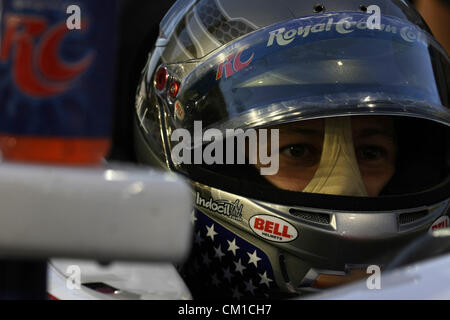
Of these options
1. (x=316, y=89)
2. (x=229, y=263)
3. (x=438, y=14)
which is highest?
(x=438, y=14)

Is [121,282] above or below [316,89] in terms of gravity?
below

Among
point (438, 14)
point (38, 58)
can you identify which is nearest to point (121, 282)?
point (38, 58)

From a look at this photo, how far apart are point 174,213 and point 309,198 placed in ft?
3.60

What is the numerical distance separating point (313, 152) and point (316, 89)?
0.16m

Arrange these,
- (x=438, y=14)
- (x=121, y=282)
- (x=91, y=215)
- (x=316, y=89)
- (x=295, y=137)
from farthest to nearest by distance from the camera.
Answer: (x=438, y=14) < (x=295, y=137) < (x=316, y=89) < (x=121, y=282) < (x=91, y=215)

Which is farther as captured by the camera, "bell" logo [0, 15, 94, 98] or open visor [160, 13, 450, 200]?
open visor [160, 13, 450, 200]

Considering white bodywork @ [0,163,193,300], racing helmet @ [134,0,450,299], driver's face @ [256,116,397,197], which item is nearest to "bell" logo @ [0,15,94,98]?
white bodywork @ [0,163,193,300]

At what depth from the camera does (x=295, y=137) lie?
1677 mm

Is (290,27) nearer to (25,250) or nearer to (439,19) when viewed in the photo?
(25,250)

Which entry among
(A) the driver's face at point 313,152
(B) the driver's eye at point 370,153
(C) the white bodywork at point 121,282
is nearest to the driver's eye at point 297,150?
(A) the driver's face at point 313,152

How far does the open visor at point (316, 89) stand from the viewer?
1.57 meters

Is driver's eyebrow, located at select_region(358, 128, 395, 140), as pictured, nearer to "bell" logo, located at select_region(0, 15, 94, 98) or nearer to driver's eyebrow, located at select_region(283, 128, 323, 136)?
driver's eyebrow, located at select_region(283, 128, 323, 136)

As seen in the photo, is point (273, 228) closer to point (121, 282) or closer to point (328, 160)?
point (328, 160)

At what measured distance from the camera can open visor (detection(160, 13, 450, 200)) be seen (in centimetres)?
157
